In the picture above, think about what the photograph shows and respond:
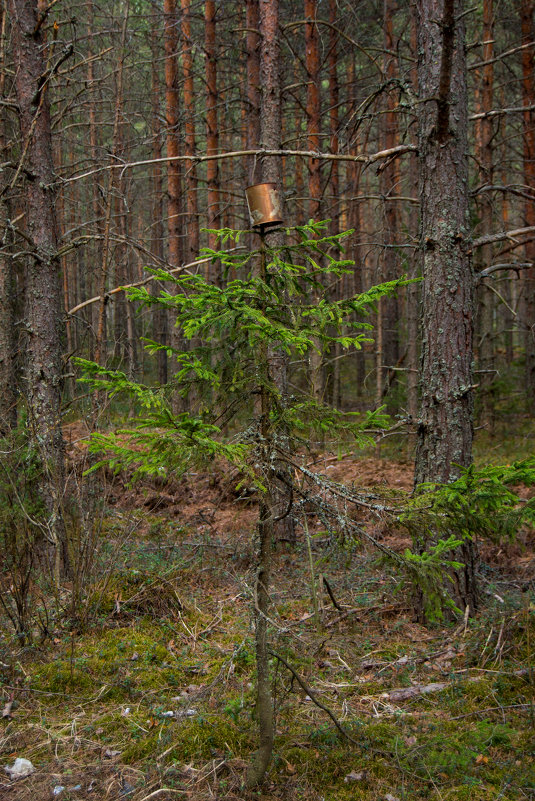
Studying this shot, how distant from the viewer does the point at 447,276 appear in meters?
5.37

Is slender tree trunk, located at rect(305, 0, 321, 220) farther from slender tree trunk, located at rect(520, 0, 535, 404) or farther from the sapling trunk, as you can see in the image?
the sapling trunk

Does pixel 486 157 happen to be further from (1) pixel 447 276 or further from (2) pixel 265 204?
(2) pixel 265 204

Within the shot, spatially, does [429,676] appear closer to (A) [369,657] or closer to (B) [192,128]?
(A) [369,657]

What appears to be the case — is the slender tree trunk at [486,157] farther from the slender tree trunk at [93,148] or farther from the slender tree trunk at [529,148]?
the slender tree trunk at [93,148]

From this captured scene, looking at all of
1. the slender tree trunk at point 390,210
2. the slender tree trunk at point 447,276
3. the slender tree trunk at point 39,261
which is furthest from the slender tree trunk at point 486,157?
the slender tree trunk at point 39,261

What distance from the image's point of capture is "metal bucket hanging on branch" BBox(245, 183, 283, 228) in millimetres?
3443

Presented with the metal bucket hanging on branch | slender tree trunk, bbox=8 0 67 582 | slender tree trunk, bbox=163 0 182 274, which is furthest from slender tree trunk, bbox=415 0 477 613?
slender tree trunk, bbox=163 0 182 274

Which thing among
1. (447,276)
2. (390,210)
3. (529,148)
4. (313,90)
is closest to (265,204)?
(447,276)

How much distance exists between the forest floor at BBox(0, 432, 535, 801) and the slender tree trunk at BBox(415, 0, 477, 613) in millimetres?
973

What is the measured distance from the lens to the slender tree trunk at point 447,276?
17.6 ft

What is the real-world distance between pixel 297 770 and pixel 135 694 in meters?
1.60

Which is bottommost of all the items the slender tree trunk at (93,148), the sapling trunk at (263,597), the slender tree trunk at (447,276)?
the sapling trunk at (263,597)

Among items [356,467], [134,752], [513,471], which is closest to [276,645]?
[134,752]

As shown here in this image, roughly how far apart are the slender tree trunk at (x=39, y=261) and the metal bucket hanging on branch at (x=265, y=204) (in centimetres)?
406
